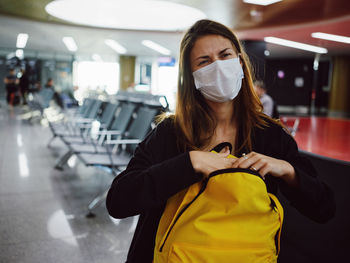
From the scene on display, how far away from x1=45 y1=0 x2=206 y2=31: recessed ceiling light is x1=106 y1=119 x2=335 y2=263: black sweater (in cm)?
931

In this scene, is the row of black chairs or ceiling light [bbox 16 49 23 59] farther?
ceiling light [bbox 16 49 23 59]

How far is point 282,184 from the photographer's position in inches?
41.9

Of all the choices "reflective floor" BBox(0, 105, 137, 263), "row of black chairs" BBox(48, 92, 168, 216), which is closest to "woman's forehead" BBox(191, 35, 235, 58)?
"row of black chairs" BBox(48, 92, 168, 216)

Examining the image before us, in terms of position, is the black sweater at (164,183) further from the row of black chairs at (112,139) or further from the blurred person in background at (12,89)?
the blurred person in background at (12,89)

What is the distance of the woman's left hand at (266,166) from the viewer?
94 cm

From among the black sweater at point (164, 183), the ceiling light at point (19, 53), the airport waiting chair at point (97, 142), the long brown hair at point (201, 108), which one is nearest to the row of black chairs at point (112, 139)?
the airport waiting chair at point (97, 142)

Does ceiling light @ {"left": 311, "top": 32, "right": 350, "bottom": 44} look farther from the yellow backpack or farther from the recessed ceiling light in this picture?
the yellow backpack

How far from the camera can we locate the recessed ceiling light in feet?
33.3

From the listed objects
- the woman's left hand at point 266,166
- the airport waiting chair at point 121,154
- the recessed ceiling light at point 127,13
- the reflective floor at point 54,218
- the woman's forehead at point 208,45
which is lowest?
the reflective floor at point 54,218

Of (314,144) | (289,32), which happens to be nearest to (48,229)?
(314,144)

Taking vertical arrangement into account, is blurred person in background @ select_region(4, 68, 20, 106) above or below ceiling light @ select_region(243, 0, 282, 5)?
below

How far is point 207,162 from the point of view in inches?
36.3

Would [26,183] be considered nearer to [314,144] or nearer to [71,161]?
[71,161]

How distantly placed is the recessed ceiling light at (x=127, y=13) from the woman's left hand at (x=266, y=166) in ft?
31.1
